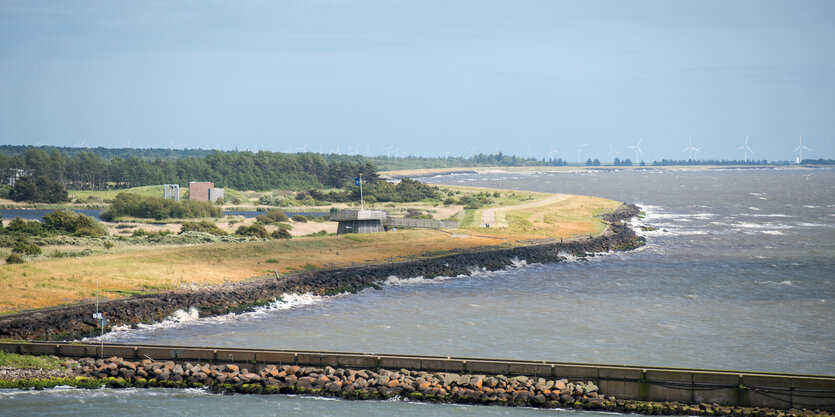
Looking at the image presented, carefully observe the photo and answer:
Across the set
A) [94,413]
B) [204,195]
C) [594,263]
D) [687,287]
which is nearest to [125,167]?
[204,195]

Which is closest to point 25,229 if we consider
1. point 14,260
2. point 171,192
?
point 14,260

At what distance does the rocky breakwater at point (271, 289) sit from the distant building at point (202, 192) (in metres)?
93.4

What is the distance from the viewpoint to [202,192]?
527 feet

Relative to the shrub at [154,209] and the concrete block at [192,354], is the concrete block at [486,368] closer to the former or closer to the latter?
the concrete block at [192,354]

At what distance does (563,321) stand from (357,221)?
40.7 meters

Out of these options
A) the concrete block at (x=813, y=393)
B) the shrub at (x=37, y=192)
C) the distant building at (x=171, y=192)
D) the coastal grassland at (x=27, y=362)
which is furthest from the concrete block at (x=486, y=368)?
the shrub at (x=37, y=192)

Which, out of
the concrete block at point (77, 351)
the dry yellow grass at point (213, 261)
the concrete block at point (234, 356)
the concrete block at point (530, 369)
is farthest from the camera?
the dry yellow grass at point (213, 261)

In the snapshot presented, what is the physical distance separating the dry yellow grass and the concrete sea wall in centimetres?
1379

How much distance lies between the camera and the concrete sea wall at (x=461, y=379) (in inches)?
1165

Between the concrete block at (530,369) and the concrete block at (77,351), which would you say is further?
the concrete block at (77,351)

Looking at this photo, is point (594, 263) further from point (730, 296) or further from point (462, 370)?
point (462, 370)

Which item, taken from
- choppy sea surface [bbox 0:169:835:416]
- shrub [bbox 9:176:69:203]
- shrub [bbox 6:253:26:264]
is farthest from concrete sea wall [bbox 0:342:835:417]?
shrub [bbox 9:176:69:203]

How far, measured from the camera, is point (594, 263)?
250 ft

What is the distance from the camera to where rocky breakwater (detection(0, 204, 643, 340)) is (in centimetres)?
4131
